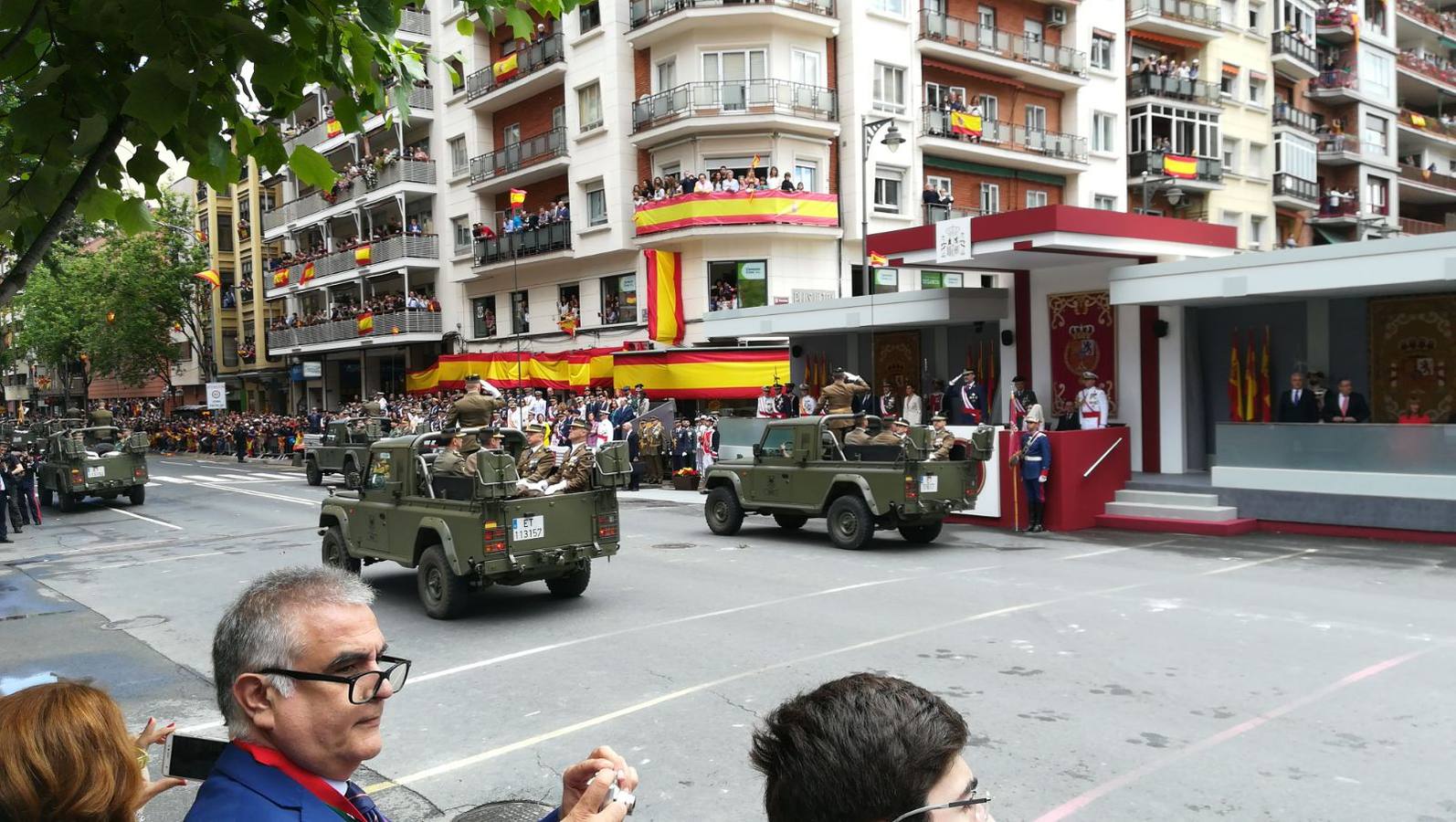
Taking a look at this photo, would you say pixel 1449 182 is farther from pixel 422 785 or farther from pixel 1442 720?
pixel 422 785

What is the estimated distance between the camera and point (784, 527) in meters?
16.6

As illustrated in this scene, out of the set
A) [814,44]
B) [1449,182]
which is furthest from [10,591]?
[1449,182]

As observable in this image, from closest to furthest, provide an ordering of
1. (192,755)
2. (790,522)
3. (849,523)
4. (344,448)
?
(192,755), (849,523), (790,522), (344,448)

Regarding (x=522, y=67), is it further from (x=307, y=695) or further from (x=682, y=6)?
(x=307, y=695)

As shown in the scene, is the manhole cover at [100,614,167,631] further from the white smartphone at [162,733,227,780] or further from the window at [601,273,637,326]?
the window at [601,273,637,326]

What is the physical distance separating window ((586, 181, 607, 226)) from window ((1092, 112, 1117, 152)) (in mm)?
18131

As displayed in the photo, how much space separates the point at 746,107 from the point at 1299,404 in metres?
18.5

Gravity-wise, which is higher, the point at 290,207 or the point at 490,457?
the point at 290,207

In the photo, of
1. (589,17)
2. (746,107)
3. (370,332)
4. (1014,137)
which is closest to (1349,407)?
(746,107)

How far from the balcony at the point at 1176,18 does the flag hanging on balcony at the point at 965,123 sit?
396 inches

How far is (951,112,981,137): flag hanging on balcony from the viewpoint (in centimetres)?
3275

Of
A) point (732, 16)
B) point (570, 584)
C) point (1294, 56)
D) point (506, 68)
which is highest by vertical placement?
point (1294, 56)

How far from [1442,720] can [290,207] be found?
2115 inches

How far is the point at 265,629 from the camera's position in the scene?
2418 millimetres
